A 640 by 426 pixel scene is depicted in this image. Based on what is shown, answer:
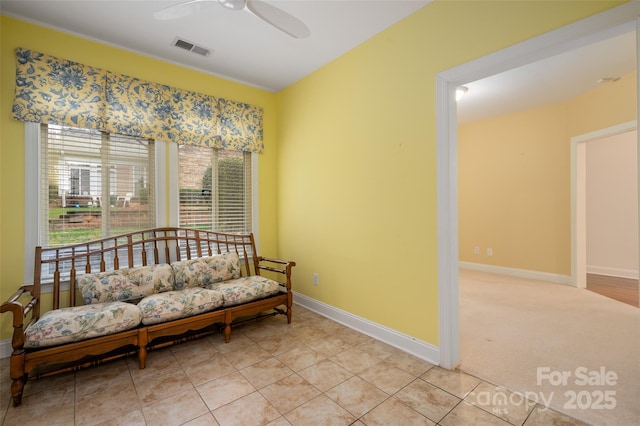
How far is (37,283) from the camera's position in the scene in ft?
7.41

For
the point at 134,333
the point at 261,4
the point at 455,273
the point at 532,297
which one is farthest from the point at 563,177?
the point at 134,333

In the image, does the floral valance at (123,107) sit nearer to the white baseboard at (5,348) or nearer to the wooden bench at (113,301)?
the wooden bench at (113,301)

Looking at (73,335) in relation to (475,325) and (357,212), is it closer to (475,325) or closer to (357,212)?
(357,212)

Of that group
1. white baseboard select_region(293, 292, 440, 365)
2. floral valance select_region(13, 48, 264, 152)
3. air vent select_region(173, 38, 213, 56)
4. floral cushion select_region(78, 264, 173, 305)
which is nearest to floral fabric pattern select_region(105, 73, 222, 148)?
floral valance select_region(13, 48, 264, 152)

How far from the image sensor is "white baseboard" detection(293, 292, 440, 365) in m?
2.26

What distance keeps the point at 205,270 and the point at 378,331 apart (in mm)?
1805

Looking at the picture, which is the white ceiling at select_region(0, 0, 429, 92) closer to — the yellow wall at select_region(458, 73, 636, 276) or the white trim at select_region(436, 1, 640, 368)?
the white trim at select_region(436, 1, 640, 368)

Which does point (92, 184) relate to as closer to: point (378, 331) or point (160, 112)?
point (160, 112)

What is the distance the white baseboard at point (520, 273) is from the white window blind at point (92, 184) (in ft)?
17.5

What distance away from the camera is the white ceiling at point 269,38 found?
2273 mm

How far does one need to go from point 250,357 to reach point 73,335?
3.99ft

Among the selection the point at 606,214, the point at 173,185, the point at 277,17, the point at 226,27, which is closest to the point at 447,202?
the point at 277,17

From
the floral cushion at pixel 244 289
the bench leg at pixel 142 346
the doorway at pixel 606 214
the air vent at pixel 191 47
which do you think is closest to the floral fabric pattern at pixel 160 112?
the air vent at pixel 191 47

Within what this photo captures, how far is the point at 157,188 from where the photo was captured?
3.02 metres
